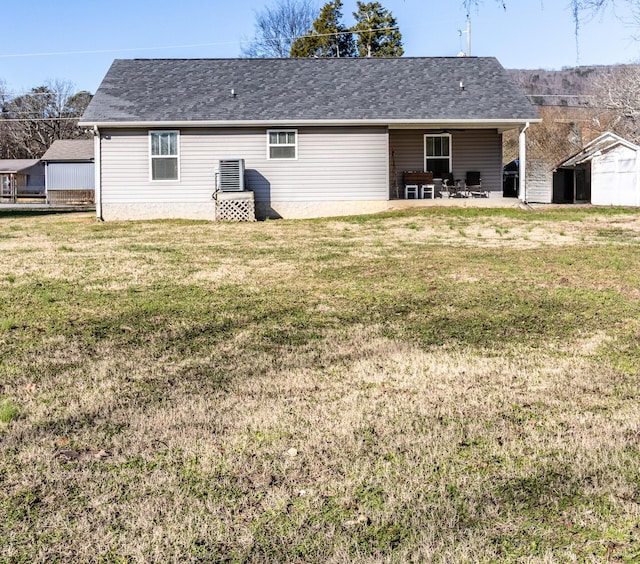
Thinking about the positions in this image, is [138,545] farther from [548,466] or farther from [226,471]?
[548,466]

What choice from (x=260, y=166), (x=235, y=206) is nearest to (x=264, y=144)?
(x=260, y=166)

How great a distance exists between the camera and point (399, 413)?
475cm

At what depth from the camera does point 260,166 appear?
21016 mm

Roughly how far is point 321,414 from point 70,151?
155ft

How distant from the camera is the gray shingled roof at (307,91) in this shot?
2091cm

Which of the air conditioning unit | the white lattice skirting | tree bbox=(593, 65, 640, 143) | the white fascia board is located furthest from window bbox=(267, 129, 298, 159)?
tree bbox=(593, 65, 640, 143)

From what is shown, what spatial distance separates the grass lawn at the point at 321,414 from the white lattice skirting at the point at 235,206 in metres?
9.31

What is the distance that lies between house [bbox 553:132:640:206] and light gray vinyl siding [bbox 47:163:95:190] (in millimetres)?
29174

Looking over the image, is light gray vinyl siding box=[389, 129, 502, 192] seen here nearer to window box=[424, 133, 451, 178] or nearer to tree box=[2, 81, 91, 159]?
window box=[424, 133, 451, 178]

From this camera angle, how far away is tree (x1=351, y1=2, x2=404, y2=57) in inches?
1751

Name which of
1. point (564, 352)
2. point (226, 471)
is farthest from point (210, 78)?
point (226, 471)

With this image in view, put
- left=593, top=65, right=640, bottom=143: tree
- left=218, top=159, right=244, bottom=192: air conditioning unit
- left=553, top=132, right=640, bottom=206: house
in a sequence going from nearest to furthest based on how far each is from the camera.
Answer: left=218, top=159, right=244, bottom=192: air conditioning unit → left=553, top=132, right=640, bottom=206: house → left=593, top=65, right=640, bottom=143: tree

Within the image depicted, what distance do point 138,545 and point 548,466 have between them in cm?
212

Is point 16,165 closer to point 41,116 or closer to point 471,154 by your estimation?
point 41,116
